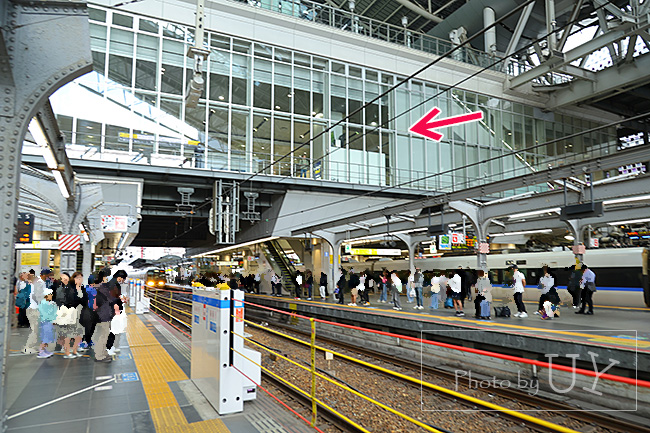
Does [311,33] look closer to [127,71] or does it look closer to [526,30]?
[127,71]

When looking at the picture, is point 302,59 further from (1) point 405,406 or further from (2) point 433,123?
(1) point 405,406

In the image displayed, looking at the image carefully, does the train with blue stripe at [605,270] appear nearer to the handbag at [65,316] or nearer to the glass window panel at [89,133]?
the handbag at [65,316]

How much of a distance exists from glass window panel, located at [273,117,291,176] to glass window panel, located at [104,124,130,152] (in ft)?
25.9

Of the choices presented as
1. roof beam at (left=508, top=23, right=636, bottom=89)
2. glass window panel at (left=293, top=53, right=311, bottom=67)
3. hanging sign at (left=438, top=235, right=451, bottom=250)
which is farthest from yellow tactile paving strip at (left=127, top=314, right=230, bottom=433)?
roof beam at (left=508, top=23, right=636, bottom=89)

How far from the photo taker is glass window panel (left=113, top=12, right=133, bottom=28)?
22.6 meters

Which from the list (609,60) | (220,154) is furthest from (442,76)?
(220,154)

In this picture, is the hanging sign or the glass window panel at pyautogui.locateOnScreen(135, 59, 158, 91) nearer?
the hanging sign

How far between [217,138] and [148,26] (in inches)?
274

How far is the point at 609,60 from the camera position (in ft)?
100

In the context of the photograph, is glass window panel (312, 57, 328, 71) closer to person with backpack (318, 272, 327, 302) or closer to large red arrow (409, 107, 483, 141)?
person with backpack (318, 272, 327, 302)

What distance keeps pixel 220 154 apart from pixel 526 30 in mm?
26650

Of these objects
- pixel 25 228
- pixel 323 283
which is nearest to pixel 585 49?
pixel 323 283

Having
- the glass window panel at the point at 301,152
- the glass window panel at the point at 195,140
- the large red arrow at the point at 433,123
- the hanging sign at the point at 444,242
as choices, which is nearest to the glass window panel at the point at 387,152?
the glass window panel at the point at 301,152

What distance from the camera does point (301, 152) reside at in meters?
26.4
